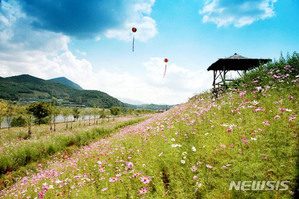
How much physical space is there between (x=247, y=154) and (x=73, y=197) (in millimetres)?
3327

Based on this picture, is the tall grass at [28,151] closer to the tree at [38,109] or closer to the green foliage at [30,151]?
the green foliage at [30,151]

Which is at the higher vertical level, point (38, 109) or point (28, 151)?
point (38, 109)

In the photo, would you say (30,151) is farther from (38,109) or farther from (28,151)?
(38,109)

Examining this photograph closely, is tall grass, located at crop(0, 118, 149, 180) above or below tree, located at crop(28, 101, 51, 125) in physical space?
below

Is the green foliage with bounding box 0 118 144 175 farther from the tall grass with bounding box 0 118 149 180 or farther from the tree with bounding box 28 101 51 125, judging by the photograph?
the tree with bounding box 28 101 51 125

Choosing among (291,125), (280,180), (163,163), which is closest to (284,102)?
(291,125)

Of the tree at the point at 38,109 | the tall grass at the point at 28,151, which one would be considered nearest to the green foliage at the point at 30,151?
the tall grass at the point at 28,151

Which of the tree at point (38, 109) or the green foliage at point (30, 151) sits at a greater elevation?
the tree at point (38, 109)

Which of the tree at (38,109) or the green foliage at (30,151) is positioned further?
the tree at (38,109)

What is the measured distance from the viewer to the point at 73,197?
2.80m

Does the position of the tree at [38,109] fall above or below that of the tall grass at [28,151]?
above

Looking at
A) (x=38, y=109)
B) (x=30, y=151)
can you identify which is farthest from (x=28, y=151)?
(x=38, y=109)

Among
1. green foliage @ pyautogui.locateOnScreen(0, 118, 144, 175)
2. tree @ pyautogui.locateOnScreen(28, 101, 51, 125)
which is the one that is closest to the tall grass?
green foliage @ pyautogui.locateOnScreen(0, 118, 144, 175)

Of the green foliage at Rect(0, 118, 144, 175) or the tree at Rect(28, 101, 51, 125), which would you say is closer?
the green foliage at Rect(0, 118, 144, 175)
